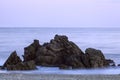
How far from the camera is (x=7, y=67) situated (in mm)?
54469

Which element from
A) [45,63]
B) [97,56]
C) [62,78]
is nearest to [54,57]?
[45,63]

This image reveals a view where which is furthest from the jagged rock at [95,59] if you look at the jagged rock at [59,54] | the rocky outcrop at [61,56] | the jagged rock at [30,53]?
the jagged rock at [30,53]

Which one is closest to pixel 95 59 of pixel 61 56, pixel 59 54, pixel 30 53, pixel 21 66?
pixel 61 56

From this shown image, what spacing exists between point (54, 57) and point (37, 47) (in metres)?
3.61

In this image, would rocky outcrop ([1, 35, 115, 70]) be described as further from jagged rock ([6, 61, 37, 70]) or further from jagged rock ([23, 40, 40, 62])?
jagged rock ([6, 61, 37, 70])

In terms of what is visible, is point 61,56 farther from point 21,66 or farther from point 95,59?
point 21,66

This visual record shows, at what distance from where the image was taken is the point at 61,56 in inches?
2430

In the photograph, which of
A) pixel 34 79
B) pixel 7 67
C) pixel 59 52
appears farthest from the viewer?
pixel 59 52

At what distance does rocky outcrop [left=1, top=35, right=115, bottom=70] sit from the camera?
58966 mm

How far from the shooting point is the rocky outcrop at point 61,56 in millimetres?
58966

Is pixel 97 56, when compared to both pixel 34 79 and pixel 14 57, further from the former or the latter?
pixel 34 79

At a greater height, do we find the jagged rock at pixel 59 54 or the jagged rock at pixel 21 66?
the jagged rock at pixel 59 54

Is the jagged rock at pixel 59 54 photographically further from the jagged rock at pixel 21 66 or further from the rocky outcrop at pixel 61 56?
the jagged rock at pixel 21 66

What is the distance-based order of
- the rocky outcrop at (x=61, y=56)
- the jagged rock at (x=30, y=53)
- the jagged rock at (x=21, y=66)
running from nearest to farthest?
the jagged rock at (x=21, y=66) → the rocky outcrop at (x=61, y=56) → the jagged rock at (x=30, y=53)
